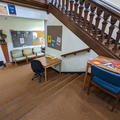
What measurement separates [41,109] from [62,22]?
7.72 ft

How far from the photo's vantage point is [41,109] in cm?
132

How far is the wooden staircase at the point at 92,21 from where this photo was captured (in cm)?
156

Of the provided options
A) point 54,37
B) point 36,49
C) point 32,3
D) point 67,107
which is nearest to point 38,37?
point 36,49

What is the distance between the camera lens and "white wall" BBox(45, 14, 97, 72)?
223 cm

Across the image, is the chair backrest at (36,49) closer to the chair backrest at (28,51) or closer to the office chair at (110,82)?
the chair backrest at (28,51)

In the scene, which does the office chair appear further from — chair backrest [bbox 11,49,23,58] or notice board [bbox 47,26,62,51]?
chair backrest [bbox 11,49,23,58]

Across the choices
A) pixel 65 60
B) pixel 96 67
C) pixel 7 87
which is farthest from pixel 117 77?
pixel 7 87

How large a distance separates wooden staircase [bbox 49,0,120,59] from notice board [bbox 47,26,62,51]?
0.37m

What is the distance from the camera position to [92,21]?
1.89m

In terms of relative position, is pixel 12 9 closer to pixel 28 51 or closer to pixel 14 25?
pixel 14 25

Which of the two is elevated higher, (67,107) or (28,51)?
(28,51)

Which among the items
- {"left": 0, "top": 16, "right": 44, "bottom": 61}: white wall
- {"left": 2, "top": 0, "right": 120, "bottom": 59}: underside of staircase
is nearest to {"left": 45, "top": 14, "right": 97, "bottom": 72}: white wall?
{"left": 2, "top": 0, "right": 120, "bottom": 59}: underside of staircase

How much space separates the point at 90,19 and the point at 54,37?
4.80 ft

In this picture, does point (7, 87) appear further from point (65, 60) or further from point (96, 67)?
point (96, 67)
